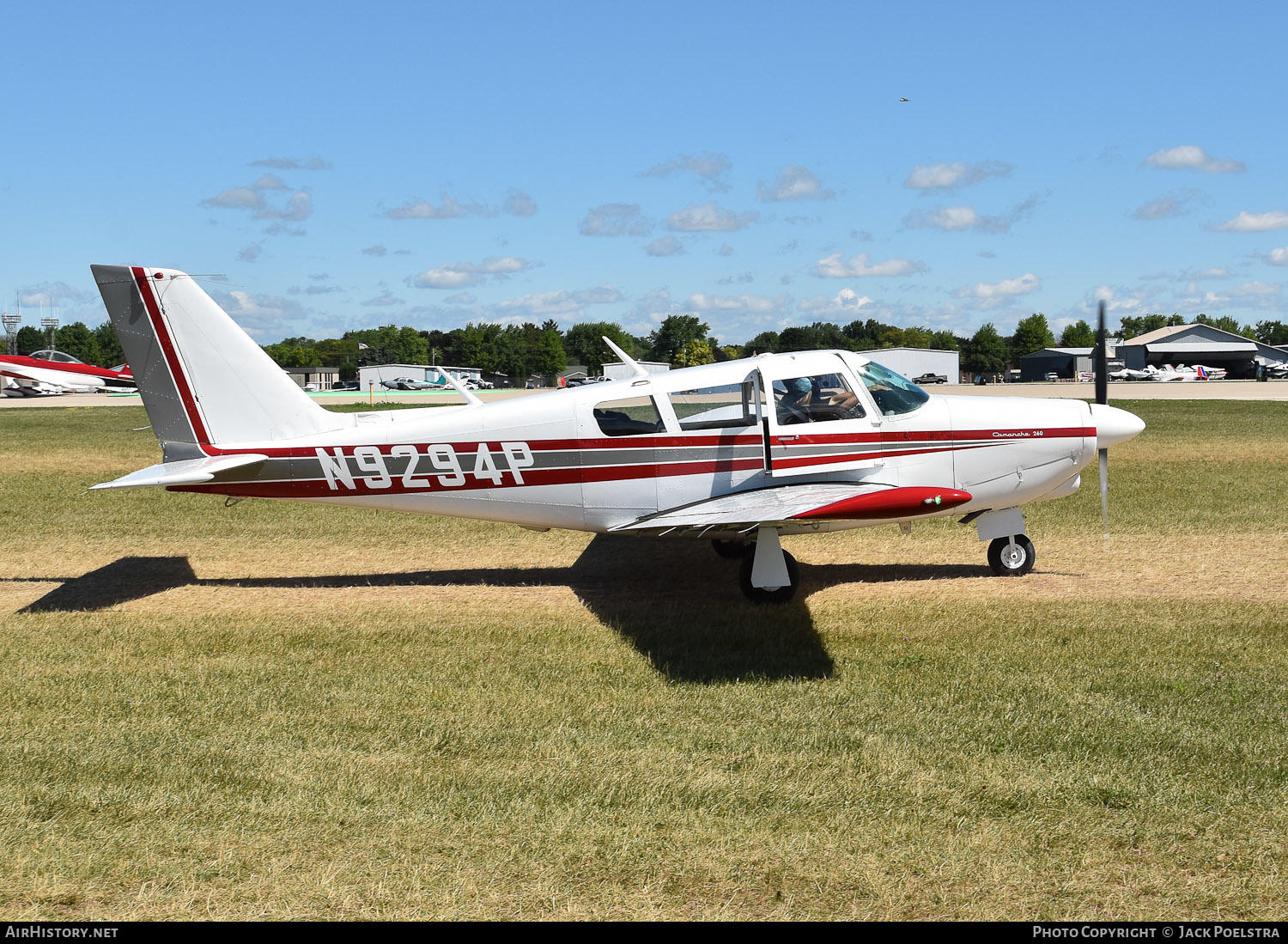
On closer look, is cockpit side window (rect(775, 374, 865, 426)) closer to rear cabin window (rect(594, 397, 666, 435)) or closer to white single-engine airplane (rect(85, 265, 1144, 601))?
white single-engine airplane (rect(85, 265, 1144, 601))

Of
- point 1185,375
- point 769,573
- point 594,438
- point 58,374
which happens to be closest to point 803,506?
point 769,573

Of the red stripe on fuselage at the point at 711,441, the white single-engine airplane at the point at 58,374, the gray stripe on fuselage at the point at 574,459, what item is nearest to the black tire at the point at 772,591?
the gray stripe on fuselage at the point at 574,459

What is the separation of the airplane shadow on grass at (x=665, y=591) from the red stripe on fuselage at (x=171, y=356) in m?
1.94

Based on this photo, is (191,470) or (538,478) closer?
(191,470)

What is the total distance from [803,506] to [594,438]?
2318 millimetres

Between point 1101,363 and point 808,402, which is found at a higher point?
point 1101,363

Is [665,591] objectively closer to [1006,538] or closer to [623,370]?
[1006,538]

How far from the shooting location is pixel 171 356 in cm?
999

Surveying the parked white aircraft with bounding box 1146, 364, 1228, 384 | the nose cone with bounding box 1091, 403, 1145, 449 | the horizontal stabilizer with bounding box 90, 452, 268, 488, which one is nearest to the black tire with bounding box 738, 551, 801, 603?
the nose cone with bounding box 1091, 403, 1145, 449

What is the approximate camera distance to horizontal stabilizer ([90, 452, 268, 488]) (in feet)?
31.0

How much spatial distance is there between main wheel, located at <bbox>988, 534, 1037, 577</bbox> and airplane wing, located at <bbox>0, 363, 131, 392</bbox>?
6106 cm

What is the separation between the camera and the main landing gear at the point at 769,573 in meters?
9.37

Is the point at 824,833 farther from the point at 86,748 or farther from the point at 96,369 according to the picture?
the point at 96,369
